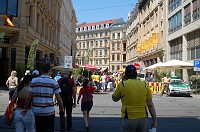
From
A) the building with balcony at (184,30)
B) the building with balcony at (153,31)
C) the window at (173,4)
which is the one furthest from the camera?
the building with balcony at (153,31)

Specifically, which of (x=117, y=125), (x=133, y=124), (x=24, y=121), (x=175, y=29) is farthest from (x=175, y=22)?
(x=133, y=124)

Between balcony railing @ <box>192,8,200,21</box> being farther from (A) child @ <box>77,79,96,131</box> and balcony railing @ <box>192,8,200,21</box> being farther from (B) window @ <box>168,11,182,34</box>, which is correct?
(A) child @ <box>77,79,96,131</box>

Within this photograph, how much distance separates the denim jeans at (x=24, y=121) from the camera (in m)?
5.86

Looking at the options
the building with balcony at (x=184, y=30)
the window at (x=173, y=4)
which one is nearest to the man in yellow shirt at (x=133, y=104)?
the building with balcony at (x=184, y=30)

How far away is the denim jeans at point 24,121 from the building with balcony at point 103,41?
101m

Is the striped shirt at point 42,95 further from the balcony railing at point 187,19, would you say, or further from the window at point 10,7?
the balcony railing at point 187,19

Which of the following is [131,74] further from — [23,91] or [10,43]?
[10,43]

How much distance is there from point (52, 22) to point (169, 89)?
21232mm

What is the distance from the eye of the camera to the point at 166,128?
9883 millimetres

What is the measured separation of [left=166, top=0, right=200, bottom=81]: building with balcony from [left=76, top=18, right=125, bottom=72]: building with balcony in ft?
→ 219

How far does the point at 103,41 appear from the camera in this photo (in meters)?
118

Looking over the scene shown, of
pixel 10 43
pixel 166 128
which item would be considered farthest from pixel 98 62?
pixel 166 128

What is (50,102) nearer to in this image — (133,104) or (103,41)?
(133,104)

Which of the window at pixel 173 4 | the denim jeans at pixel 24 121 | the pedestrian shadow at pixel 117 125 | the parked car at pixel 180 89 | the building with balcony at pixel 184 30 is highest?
the window at pixel 173 4
